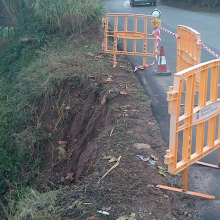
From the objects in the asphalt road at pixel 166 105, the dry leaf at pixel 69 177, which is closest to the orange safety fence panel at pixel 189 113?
the asphalt road at pixel 166 105

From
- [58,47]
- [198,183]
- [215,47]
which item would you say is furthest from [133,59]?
[198,183]

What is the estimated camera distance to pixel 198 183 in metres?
4.78

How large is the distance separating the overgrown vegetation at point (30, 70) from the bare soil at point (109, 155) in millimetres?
319

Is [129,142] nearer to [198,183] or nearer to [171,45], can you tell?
[198,183]

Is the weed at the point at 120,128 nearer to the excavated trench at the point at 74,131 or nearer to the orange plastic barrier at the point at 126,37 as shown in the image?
the excavated trench at the point at 74,131

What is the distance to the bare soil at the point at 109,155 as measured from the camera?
419 cm

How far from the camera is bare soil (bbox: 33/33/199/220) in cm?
419

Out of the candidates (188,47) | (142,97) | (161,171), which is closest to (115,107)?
(142,97)

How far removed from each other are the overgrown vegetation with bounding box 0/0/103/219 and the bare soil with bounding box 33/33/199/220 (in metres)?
0.32

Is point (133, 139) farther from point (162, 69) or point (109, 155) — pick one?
point (162, 69)

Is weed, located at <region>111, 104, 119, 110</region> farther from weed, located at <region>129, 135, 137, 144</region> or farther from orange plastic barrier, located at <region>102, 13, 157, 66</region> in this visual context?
orange plastic barrier, located at <region>102, 13, 157, 66</region>

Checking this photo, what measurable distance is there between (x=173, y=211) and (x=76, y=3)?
9822 mm

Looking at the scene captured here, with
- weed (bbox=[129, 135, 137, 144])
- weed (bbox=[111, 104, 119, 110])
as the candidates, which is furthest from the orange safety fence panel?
weed (bbox=[111, 104, 119, 110])

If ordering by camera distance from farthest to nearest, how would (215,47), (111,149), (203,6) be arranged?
1. (203,6)
2. (215,47)
3. (111,149)
